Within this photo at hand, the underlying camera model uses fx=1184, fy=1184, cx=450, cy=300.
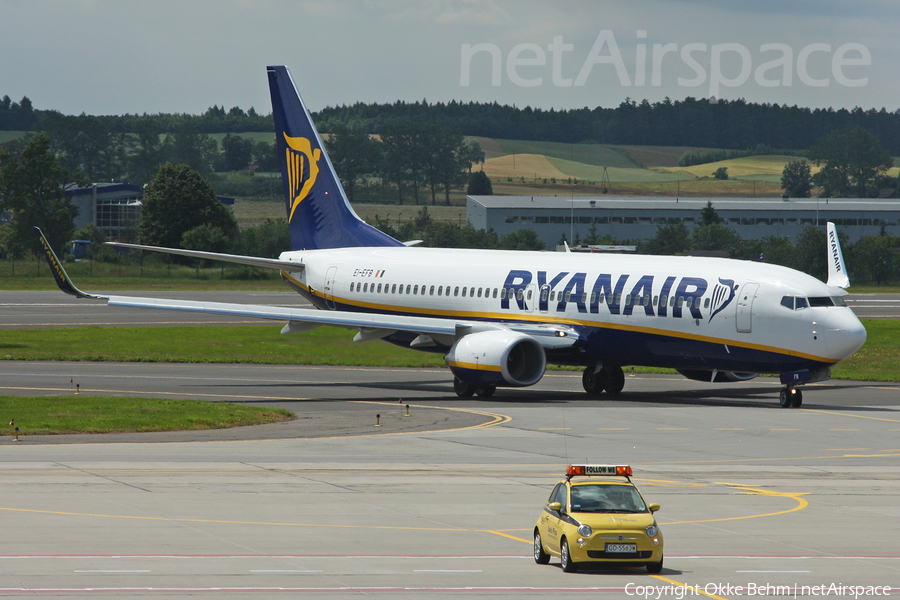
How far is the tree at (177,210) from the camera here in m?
145

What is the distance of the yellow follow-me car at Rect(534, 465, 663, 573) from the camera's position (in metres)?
17.6

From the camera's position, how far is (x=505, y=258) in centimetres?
4894

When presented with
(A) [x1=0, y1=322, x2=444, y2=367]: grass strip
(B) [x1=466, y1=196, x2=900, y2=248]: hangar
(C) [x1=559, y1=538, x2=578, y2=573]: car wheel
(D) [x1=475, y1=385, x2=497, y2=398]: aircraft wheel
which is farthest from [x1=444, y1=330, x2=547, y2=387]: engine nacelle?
(B) [x1=466, y1=196, x2=900, y2=248]: hangar

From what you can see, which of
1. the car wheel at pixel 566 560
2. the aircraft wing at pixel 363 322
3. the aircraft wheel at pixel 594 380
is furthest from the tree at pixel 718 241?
the car wheel at pixel 566 560

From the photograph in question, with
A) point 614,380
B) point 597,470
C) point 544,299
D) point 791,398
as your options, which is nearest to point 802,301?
point 791,398

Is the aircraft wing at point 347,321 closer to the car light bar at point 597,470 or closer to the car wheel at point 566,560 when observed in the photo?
the car light bar at point 597,470

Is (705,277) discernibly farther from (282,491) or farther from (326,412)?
(282,491)

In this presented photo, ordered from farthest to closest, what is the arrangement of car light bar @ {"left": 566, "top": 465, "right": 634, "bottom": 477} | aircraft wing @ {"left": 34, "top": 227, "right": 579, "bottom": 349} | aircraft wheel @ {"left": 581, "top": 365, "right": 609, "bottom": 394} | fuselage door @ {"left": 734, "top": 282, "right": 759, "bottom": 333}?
aircraft wheel @ {"left": 581, "top": 365, "right": 609, "bottom": 394}, aircraft wing @ {"left": 34, "top": 227, "right": 579, "bottom": 349}, fuselage door @ {"left": 734, "top": 282, "right": 759, "bottom": 333}, car light bar @ {"left": 566, "top": 465, "right": 634, "bottom": 477}

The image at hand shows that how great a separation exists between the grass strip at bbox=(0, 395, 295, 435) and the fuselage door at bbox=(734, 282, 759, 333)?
15785 mm

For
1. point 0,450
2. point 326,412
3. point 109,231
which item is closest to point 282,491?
point 0,450

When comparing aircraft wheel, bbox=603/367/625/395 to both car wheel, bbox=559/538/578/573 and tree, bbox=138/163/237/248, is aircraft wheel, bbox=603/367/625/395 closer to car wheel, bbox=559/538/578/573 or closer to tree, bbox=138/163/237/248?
car wheel, bbox=559/538/578/573

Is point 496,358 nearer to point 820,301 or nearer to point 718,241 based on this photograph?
point 820,301

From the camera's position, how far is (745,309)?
41.2 meters

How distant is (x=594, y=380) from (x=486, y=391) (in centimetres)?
452
